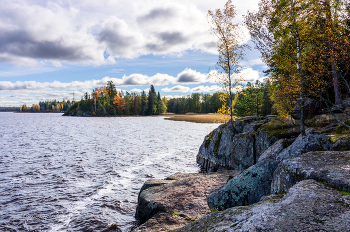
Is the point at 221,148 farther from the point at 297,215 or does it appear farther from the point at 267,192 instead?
the point at 297,215

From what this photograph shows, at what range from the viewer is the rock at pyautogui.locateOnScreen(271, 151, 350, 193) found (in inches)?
182

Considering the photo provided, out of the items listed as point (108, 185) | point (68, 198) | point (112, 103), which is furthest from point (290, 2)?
point (112, 103)

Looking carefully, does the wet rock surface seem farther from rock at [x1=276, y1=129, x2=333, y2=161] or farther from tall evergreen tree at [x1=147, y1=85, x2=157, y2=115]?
tall evergreen tree at [x1=147, y1=85, x2=157, y2=115]

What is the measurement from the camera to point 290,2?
1241cm

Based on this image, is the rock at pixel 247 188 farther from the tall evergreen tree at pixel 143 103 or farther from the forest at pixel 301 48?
the tall evergreen tree at pixel 143 103

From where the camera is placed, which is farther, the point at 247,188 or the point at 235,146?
the point at 235,146

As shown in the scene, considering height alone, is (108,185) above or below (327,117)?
below

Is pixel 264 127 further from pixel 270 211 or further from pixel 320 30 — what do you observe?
pixel 270 211

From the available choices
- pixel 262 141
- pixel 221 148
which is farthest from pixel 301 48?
pixel 221 148

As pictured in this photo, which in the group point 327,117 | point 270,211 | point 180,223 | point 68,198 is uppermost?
point 327,117

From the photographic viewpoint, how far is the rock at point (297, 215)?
127 inches

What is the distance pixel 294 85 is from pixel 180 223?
10355 mm

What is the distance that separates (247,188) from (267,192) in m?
0.67

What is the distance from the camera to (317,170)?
512 centimetres
